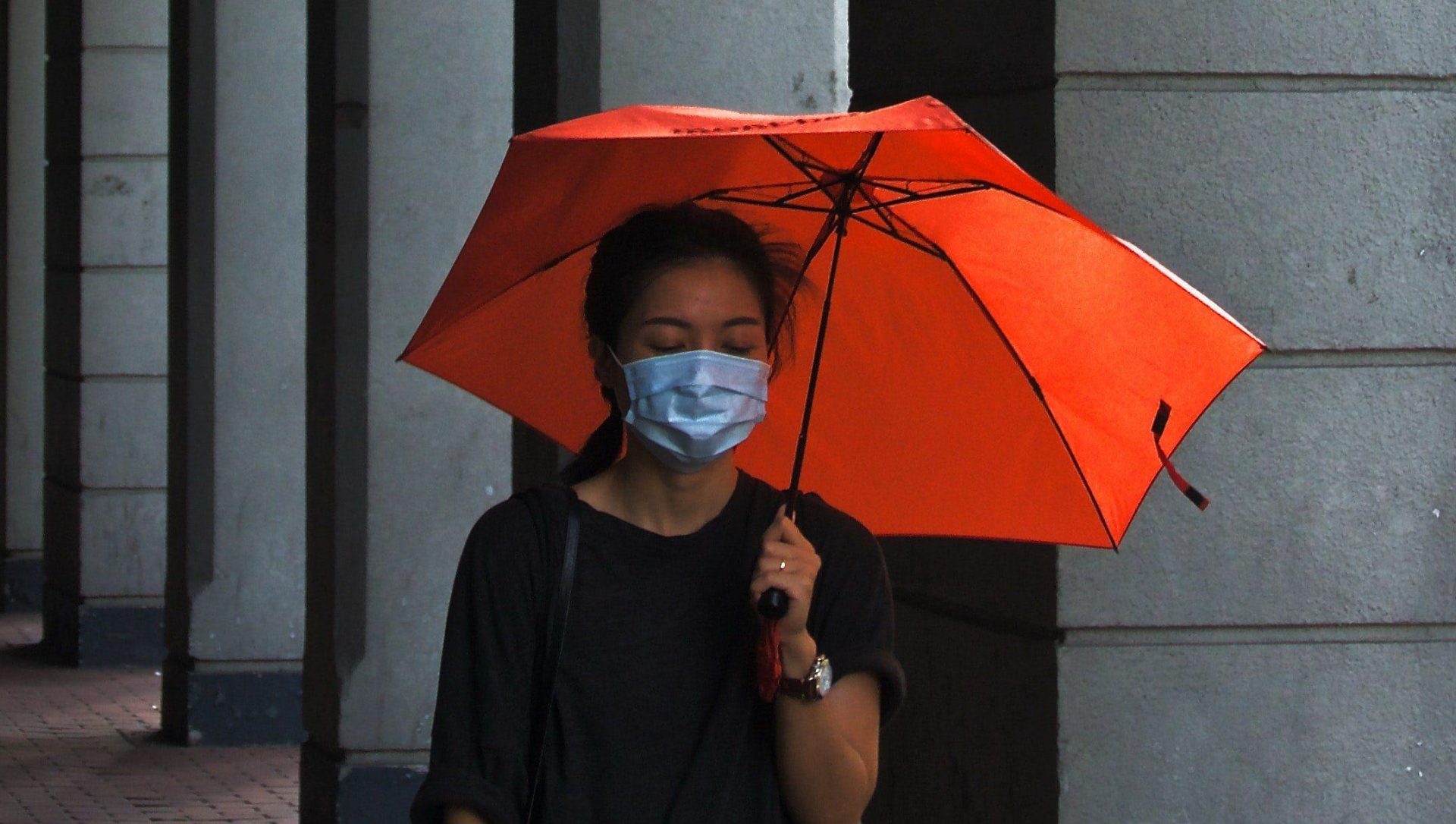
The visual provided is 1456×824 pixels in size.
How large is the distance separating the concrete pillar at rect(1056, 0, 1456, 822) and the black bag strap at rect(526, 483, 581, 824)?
148cm

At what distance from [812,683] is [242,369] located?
26.1 ft

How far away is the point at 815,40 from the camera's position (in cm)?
534

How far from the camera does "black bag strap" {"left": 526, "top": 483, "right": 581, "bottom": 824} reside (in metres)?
2.49

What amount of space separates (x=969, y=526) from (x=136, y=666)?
10613 millimetres

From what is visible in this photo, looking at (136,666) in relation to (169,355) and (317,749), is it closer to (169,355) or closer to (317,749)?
(169,355)

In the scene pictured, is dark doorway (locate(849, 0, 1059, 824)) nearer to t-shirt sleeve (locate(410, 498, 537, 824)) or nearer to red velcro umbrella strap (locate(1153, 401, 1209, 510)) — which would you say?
red velcro umbrella strap (locate(1153, 401, 1209, 510))

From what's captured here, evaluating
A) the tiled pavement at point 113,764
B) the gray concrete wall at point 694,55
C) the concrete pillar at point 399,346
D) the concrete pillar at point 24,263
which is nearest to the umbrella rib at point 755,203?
the gray concrete wall at point 694,55

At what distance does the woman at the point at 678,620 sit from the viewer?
8.21ft

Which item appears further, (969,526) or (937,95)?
(937,95)

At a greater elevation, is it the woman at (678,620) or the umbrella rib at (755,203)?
the umbrella rib at (755,203)

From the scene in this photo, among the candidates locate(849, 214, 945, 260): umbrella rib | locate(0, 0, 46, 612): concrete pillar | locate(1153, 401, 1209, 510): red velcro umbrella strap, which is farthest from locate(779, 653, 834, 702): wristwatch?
locate(0, 0, 46, 612): concrete pillar

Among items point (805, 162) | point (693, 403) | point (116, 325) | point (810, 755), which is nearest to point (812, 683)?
point (810, 755)

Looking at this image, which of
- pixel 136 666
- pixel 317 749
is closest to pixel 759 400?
pixel 317 749

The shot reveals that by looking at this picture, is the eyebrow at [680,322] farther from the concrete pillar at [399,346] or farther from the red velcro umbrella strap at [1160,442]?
the concrete pillar at [399,346]
